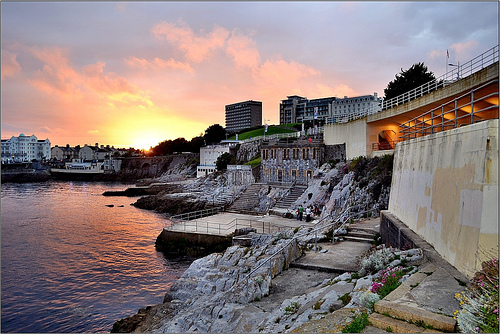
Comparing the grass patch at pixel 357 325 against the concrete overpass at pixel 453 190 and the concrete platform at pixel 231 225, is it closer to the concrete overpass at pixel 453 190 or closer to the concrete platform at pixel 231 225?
the concrete overpass at pixel 453 190

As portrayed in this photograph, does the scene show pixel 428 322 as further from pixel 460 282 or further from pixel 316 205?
pixel 316 205

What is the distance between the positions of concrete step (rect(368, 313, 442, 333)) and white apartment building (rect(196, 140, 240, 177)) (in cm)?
6894

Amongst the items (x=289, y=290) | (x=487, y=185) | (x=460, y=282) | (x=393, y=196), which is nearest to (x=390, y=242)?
(x=393, y=196)

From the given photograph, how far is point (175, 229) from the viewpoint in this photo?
101ft

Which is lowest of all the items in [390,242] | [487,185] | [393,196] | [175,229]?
[175,229]

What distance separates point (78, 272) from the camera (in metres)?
25.7

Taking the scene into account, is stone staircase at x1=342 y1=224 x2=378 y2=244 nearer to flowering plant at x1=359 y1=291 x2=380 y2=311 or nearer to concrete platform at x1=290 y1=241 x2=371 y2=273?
concrete platform at x1=290 y1=241 x2=371 y2=273

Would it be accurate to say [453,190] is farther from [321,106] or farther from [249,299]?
[321,106]

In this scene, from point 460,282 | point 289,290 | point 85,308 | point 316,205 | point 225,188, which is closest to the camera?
point 460,282

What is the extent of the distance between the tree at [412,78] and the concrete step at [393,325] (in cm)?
4198

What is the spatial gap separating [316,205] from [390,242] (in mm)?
19065

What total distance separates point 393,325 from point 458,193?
13.3ft

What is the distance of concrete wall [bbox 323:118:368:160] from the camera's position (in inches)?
1417

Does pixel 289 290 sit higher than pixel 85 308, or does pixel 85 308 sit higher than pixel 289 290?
pixel 289 290
